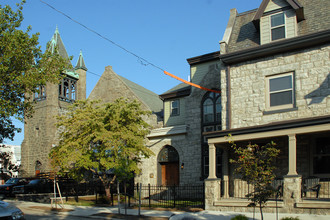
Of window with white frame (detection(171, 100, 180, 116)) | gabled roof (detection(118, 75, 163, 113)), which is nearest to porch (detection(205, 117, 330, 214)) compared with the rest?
window with white frame (detection(171, 100, 180, 116))

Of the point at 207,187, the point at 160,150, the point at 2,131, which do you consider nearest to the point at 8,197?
the point at 2,131

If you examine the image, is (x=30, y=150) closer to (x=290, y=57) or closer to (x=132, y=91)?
(x=132, y=91)

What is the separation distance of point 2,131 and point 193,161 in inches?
473

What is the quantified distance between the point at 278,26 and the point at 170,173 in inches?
498

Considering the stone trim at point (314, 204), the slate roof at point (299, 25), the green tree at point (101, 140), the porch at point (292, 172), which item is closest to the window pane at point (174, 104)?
the green tree at point (101, 140)

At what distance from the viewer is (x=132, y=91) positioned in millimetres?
28609

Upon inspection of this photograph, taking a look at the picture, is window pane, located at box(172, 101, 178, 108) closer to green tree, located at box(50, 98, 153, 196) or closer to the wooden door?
the wooden door

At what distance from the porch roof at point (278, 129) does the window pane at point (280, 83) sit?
236 cm

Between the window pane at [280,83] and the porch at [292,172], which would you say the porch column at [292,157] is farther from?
the window pane at [280,83]

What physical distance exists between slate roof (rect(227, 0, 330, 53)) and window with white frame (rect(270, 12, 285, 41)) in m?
0.80

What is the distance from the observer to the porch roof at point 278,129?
13711 millimetres

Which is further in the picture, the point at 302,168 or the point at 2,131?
the point at 2,131

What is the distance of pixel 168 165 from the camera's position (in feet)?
81.0

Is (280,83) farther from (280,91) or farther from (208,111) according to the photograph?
(208,111)
